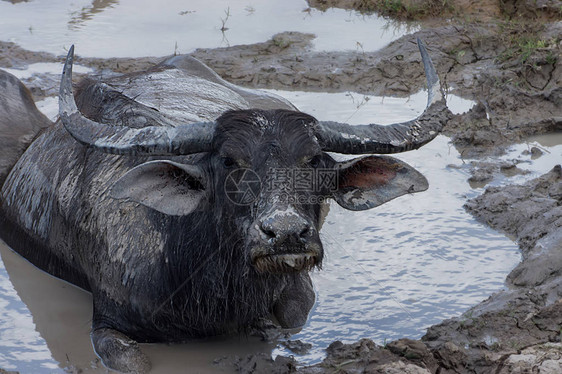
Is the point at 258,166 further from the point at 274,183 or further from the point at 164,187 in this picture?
the point at 164,187

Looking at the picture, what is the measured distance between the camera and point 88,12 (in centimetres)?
1196

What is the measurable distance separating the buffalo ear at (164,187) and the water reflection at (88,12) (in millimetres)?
7272

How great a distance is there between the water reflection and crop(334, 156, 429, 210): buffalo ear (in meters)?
7.49

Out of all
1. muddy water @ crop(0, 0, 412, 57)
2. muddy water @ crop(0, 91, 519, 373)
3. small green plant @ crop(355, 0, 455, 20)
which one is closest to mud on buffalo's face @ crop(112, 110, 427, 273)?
muddy water @ crop(0, 91, 519, 373)

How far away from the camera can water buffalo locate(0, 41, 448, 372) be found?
4.41 metres

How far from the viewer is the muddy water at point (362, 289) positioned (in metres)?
5.20

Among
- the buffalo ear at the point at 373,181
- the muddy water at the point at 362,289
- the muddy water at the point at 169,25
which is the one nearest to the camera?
the buffalo ear at the point at 373,181

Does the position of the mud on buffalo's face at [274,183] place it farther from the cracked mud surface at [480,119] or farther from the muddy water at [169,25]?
the muddy water at [169,25]

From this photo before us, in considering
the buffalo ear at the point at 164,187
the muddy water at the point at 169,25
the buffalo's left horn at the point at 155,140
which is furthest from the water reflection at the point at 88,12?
the buffalo ear at the point at 164,187

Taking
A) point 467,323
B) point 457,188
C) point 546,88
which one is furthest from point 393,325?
point 546,88

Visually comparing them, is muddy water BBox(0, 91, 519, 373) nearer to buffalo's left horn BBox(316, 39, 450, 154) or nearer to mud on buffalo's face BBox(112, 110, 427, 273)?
mud on buffalo's face BBox(112, 110, 427, 273)

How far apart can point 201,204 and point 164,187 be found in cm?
24

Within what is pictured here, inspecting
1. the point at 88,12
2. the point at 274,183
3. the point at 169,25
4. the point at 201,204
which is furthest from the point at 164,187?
the point at 88,12

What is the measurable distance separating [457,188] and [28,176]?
3.52 metres
